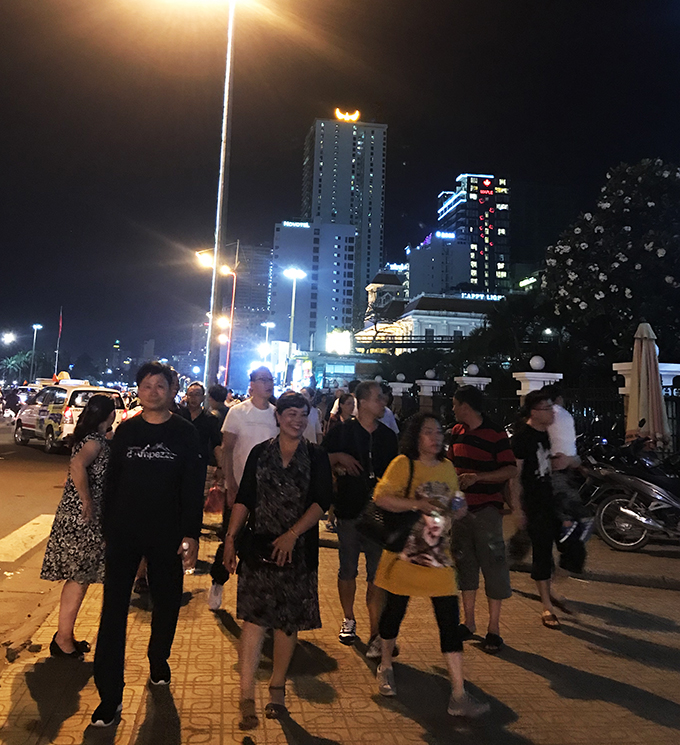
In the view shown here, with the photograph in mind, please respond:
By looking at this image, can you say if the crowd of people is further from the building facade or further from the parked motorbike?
the building facade

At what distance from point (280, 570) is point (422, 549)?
0.83m

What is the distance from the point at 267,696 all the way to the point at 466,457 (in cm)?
213

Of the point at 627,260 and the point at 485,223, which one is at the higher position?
the point at 485,223

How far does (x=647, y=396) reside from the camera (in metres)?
11.8

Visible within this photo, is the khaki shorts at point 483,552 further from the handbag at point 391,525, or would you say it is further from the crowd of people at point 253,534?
the handbag at point 391,525

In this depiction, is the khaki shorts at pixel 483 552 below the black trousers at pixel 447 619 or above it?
Result: above

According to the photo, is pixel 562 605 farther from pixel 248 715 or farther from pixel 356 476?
pixel 248 715

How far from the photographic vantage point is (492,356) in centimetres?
3794

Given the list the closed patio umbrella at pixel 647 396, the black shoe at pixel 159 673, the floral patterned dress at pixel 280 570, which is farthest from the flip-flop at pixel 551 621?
the closed patio umbrella at pixel 647 396

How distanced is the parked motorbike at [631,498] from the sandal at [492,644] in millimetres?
3293

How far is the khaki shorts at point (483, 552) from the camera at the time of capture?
189 inches

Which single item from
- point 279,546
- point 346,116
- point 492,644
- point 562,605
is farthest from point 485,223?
point 279,546

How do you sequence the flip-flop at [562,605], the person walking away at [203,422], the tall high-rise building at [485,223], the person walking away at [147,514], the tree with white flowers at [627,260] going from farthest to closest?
the tall high-rise building at [485,223] < the tree with white flowers at [627,260] < the person walking away at [203,422] < the flip-flop at [562,605] < the person walking away at [147,514]

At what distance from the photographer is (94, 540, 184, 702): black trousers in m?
3.53
